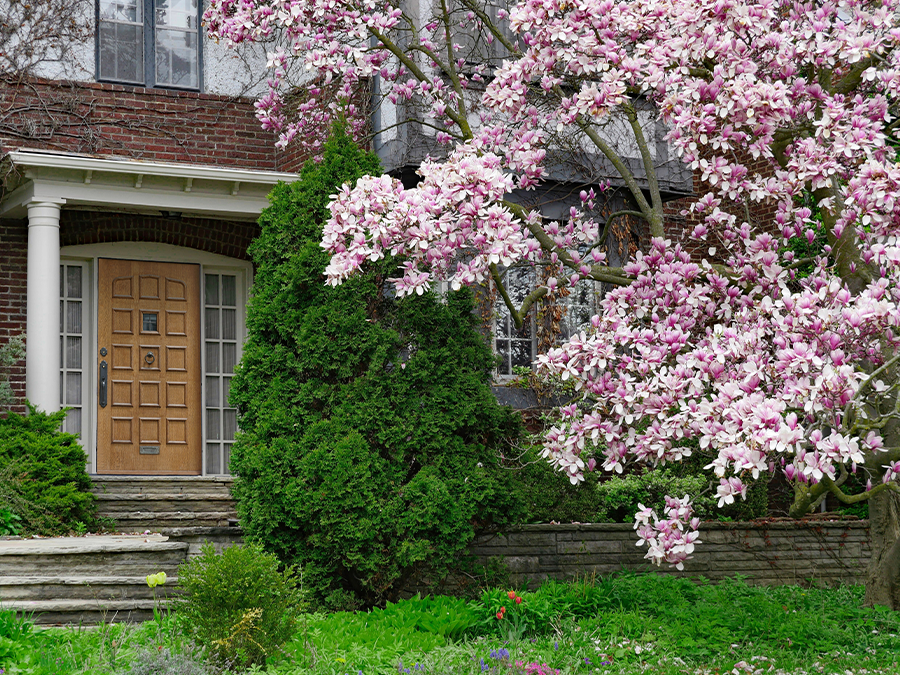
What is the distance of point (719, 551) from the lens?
314 inches

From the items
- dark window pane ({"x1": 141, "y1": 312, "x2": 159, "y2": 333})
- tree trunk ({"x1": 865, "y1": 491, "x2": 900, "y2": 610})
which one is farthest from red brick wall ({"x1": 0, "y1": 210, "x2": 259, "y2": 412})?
tree trunk ({"x1": 865, "y1": 491, "x2": 900, "y2": 610})

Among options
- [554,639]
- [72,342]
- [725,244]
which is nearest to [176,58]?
[72,342]

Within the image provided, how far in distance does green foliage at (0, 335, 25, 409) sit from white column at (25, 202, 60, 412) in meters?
0.29

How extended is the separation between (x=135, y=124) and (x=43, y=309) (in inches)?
95.9

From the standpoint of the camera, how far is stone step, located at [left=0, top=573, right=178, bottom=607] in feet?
18.9

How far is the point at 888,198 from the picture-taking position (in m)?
4.68

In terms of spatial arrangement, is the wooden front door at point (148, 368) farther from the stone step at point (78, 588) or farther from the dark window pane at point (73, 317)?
the stone step at point (78, 588)

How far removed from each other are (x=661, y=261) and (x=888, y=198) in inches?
55.5

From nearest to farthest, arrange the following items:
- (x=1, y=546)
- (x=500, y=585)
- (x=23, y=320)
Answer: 1. (x=500, y=585)
2. (x=1, y=546)
3. (x=23, y=320)

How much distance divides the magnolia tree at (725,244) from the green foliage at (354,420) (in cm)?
48

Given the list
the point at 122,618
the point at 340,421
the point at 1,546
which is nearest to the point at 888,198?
the point at 340,421

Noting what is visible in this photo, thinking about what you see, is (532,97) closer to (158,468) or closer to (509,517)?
(509,517)

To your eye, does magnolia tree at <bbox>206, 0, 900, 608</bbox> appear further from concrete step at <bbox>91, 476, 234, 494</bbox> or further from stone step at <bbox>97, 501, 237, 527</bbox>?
concrete step at <bbox>91, 476, 234, 494</bbox>

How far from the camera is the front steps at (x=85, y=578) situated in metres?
5.68
